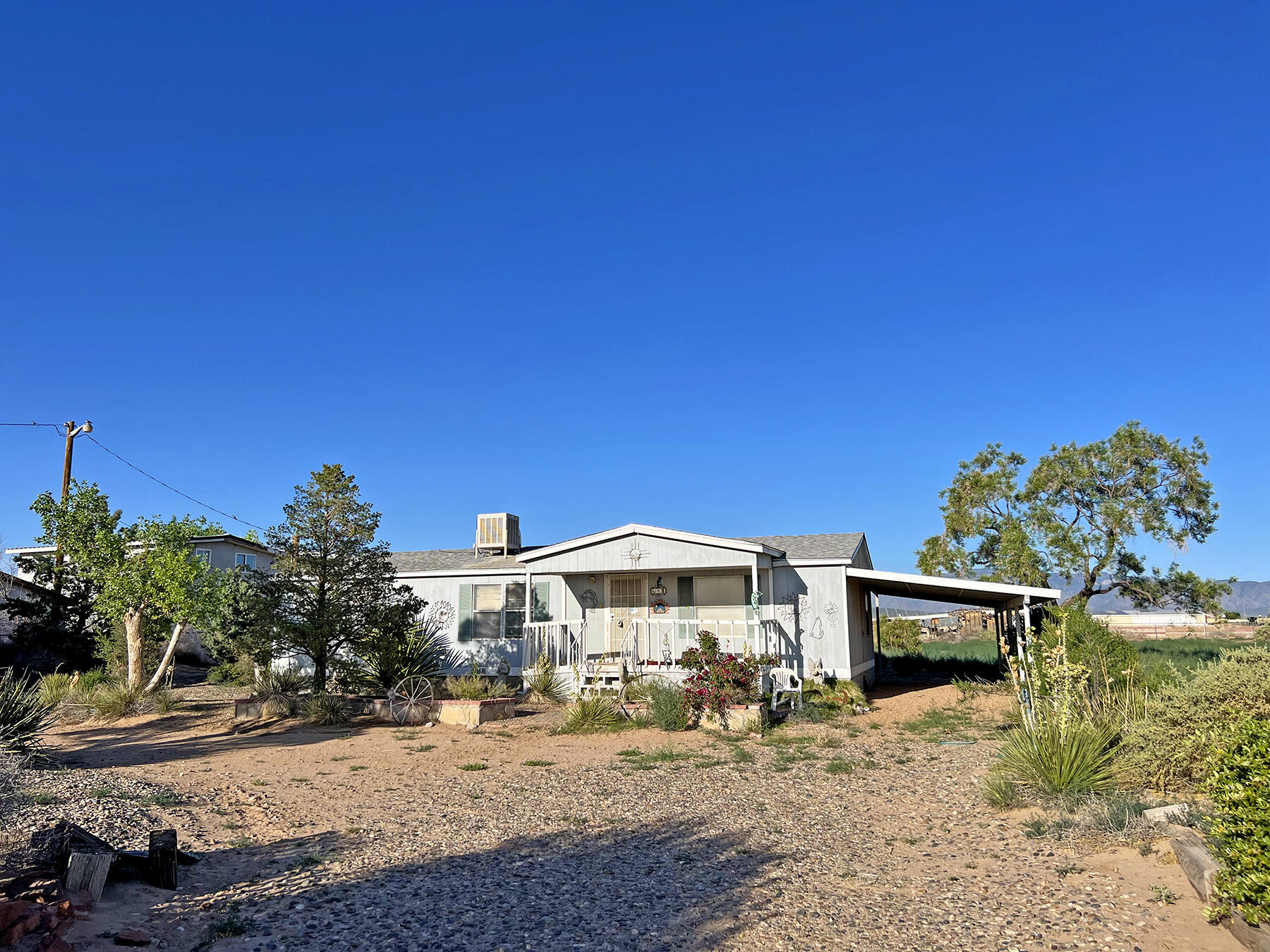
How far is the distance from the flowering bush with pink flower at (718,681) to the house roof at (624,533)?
3.03m

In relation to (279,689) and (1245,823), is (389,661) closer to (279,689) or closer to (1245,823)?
(279,689)

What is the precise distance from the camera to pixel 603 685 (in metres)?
17.4

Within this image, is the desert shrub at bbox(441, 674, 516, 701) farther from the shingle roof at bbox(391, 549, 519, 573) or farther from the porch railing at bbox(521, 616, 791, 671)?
the shingle roof at bbox(391, 549, 519, 573)

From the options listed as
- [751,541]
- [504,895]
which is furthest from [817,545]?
[504,895]

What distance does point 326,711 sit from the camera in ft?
50.6

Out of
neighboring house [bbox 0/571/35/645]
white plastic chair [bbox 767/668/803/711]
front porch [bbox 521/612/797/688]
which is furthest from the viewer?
neighboring house [bbox 0/571/35/645]

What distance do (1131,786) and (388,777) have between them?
809 centimetres

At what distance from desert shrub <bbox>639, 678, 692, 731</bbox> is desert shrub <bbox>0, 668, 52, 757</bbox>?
8.70 meters

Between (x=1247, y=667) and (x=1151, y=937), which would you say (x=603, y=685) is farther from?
(x=1151, y=937)

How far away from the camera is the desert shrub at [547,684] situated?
18156 millimetres

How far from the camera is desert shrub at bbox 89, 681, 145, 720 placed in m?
15.8

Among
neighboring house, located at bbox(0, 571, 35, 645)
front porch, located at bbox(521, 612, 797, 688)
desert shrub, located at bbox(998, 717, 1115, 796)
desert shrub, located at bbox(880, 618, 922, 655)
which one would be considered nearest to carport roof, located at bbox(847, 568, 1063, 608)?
front porch, located at bbox(521, 612, 797, 688)

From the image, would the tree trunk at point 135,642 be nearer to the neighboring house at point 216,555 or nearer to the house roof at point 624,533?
the house roof at point 624,533

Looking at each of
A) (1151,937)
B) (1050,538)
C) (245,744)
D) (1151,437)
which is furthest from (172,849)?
(1151,437)
